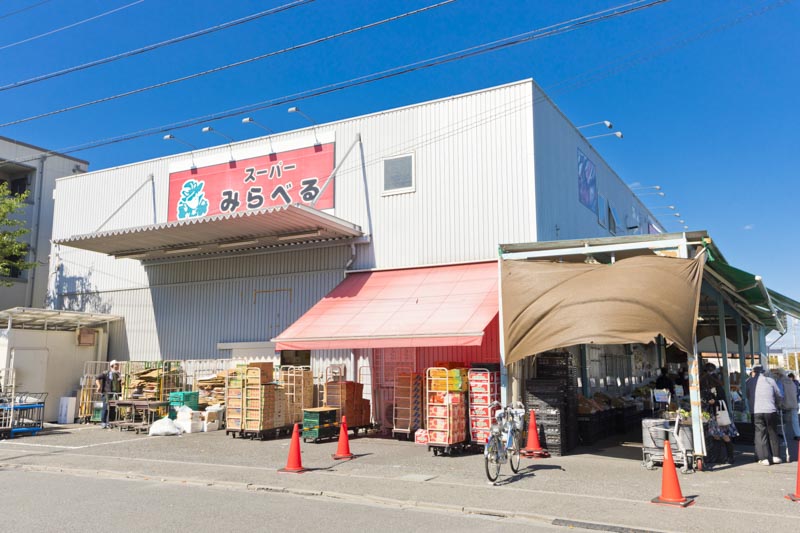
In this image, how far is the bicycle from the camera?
34.9 feet

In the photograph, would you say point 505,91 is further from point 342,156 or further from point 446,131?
point 342,156

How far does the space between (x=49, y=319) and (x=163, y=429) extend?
280 inches

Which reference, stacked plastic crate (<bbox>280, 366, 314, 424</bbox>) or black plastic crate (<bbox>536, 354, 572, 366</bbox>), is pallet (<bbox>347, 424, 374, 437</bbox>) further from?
black plastic crate (<bbox>536, 354, 572, 366</bbox>)

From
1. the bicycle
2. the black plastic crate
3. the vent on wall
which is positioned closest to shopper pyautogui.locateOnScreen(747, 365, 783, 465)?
the black plastic crate

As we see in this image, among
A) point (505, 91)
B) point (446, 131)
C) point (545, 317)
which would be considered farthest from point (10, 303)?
point (545, 317)

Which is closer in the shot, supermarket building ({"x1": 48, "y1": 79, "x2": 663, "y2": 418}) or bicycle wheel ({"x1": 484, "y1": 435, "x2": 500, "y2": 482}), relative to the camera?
bicycle wheel ({"x1": 484, "y1": 435, "x2": 500, "y2": 482})

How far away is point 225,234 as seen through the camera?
64.8 feet

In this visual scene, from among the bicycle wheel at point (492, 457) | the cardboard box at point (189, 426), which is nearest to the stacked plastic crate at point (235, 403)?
the cardboard box at point (189, 426)

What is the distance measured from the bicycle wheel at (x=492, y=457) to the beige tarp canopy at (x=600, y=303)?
266cm

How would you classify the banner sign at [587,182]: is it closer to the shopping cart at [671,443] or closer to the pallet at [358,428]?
the pallet at [358,428]

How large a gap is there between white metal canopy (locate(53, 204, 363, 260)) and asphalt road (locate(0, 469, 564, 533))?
8.51m

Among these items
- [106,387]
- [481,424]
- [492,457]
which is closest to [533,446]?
[481,424]

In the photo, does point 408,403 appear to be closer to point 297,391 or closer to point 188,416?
point 297,391

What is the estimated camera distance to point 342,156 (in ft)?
66.2
